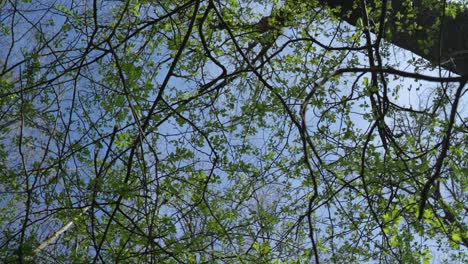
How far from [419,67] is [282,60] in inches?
48.3

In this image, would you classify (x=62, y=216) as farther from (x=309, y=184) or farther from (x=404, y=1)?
(x=404, y=1)

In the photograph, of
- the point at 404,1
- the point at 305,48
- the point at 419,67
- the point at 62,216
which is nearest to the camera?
the point at 62,216

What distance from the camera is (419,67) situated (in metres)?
3.88

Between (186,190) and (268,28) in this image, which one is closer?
(186,190)

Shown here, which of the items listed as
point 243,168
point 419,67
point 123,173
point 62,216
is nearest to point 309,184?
point 243,168

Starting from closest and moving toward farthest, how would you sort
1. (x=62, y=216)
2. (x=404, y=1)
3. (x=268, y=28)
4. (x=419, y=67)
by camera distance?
(x=62, y=216) < (x=419, y=67) < (x=404, y=1) < (x=268, y=28)

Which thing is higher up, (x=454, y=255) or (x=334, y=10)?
(x=334, y=10)

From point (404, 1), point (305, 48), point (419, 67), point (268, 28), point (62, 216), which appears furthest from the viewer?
point (268, 28)

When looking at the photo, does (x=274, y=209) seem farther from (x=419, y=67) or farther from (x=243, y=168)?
(x=419, y=67)

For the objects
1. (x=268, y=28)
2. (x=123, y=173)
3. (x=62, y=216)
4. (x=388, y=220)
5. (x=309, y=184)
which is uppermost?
(x=268, y=28)

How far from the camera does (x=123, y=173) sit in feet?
14.4

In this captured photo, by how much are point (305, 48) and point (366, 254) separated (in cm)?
182

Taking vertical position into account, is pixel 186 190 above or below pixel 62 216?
above

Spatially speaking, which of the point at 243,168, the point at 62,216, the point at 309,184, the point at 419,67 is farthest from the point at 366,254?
the point at 62,216
